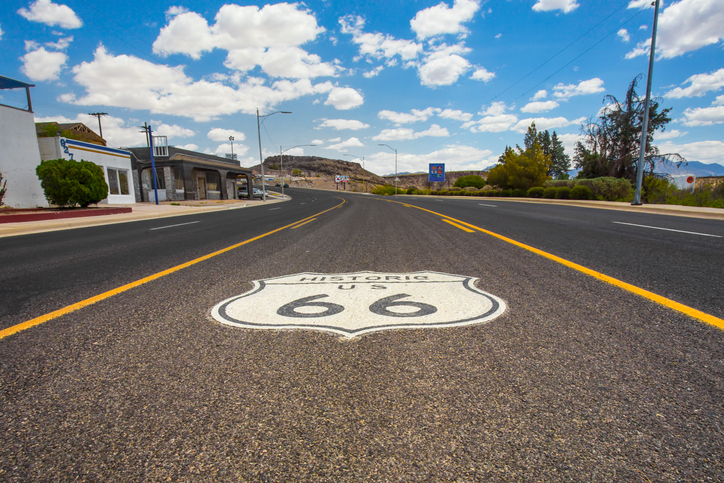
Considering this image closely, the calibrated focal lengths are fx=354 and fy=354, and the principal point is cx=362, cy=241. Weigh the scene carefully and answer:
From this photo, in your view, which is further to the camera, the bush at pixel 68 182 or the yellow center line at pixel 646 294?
the bush at pixel 68 182

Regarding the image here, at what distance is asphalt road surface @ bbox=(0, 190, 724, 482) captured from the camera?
1.35 metres

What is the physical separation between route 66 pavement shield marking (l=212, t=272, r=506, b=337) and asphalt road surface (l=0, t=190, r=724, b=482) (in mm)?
26

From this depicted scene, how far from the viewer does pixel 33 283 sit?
4211mm

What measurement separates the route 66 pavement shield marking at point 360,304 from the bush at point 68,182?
17875 mm

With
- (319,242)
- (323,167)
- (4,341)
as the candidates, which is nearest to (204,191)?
(319,242)

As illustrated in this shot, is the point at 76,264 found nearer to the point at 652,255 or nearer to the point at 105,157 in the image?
the point at 652,255

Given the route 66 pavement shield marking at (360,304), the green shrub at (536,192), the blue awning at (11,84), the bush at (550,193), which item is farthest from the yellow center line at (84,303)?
the green shrub at (536,192)

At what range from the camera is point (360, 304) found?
9.99 ft

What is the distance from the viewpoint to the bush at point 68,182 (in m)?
16.2

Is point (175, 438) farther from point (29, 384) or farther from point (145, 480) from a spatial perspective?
point (29, 384)

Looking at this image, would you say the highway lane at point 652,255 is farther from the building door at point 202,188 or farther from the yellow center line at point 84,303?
the building door at point 202,188

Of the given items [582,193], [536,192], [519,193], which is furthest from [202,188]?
[582,193]

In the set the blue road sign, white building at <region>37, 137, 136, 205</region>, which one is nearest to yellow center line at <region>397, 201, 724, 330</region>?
white building at <region>37, 137, 136, 205</region>

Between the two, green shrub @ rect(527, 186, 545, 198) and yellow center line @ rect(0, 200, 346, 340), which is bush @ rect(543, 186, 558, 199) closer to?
green shrub @ rect(527, 186, 545, 198)
